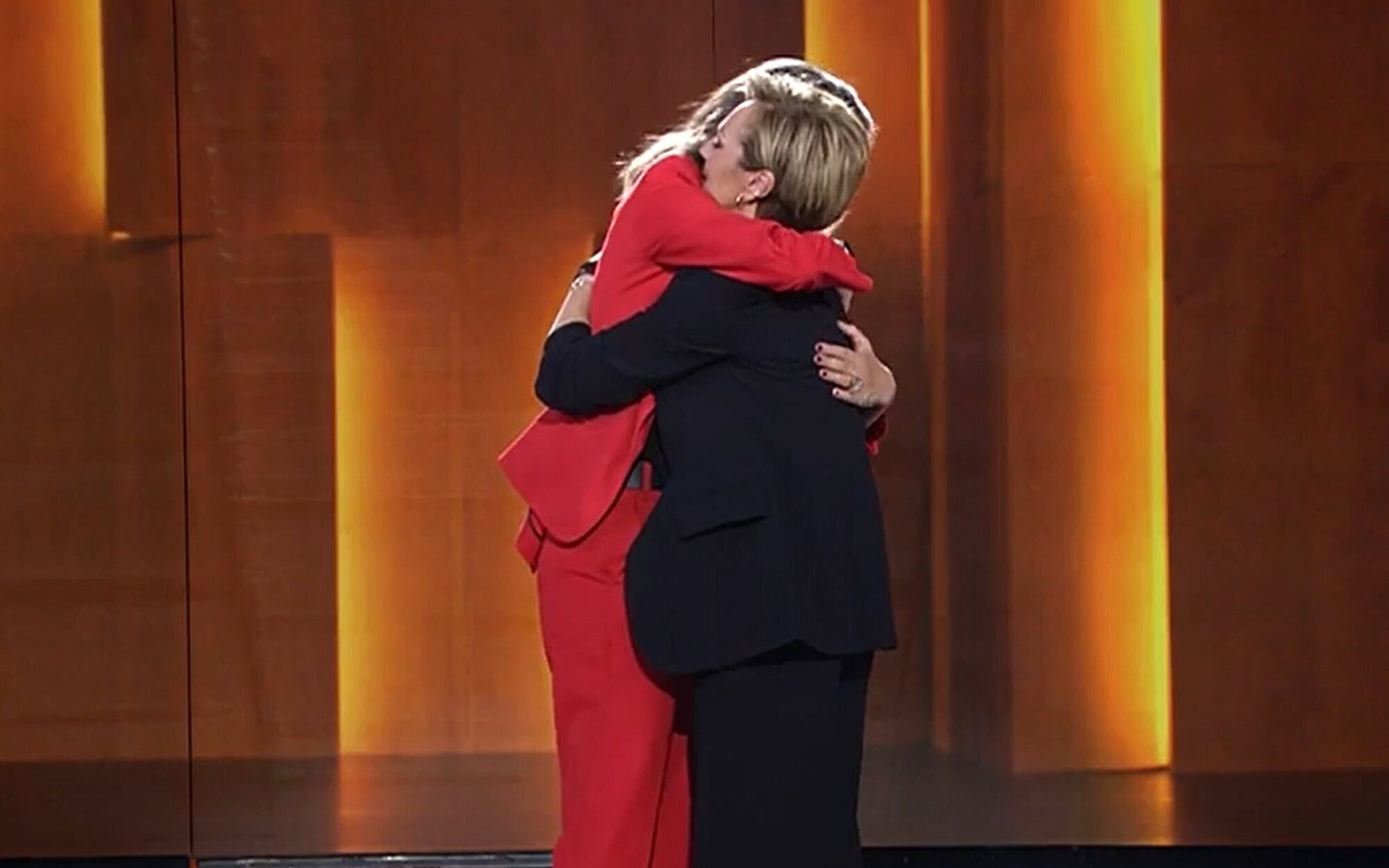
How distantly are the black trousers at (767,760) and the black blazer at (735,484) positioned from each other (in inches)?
1.7

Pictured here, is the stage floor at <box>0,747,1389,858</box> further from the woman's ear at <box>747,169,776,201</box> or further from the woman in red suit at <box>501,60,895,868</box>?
the woman's ear at <box>747,169,776,201</box>

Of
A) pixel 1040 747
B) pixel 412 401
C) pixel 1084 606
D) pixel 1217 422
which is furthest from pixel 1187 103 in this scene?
pixel 412 401

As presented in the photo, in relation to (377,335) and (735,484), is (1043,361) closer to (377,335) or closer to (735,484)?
(377,335)

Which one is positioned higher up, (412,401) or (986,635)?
(412,401)

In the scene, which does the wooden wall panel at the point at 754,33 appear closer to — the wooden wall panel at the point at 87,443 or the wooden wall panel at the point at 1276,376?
the wooden wall panel at the point at 1276,376

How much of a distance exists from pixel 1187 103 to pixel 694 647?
2180mm

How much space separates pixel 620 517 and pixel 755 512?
0.71 feet

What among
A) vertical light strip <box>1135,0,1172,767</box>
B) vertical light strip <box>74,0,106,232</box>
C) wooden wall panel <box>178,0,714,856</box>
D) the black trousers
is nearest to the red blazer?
the black trousers

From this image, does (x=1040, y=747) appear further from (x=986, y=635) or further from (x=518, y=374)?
(x=518, y=374)

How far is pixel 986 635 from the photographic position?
4465mm

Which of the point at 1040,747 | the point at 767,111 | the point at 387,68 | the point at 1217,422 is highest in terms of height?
the point at 387,68

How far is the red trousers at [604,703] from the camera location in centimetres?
282

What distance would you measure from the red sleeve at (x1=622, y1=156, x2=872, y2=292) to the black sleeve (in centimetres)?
3

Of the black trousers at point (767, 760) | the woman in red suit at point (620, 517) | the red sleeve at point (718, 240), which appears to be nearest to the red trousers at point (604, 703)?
the woman in red suit at point (620, 517)
